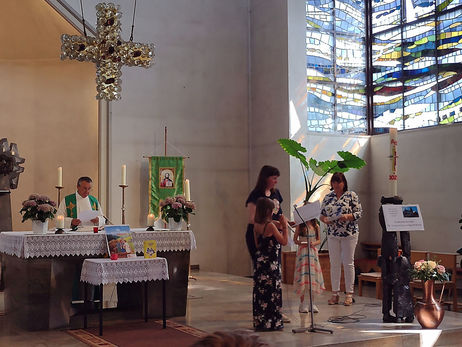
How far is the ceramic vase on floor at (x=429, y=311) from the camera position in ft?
20.7

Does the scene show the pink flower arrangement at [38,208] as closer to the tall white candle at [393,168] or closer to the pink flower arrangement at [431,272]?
the tall white candle at [393,168]

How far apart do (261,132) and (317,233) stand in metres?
4.91

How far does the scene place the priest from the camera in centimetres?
707

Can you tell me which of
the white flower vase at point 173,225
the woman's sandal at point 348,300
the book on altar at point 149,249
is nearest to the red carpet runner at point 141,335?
the book on altar at point 149,249

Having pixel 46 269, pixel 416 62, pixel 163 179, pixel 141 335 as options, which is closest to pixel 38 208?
pixel 46 269

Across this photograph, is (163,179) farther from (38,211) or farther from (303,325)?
(303,325)

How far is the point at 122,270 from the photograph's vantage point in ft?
20.2

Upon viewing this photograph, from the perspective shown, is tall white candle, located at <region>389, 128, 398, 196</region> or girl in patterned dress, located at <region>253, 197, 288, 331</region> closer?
girl in patterned dress, located at <region>253, 197, 288, 331</region>

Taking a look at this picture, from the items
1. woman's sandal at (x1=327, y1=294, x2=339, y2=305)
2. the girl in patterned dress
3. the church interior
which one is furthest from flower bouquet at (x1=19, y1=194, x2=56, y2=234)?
the church interior

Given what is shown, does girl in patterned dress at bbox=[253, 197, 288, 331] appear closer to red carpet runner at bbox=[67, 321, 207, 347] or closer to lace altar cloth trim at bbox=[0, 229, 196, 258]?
red carpet runner at bbox=[67, 321, 207, 347]

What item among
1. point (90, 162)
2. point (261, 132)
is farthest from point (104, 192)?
point (261, 132)

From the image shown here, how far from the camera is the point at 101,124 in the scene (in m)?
11.2

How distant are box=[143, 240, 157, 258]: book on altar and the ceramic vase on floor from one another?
2.63m

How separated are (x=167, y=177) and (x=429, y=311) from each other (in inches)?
235
